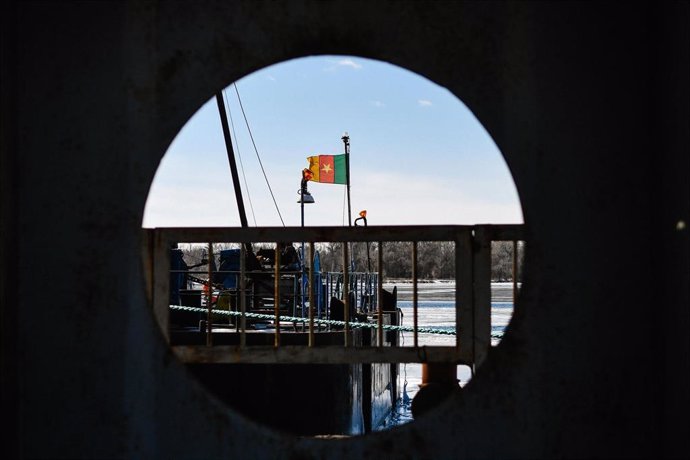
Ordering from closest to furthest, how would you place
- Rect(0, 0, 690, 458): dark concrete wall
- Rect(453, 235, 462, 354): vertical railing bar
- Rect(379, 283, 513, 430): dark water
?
Rect(0, 0, 690, 458): dark concrete wall
Rect(453, 235, 462, 354): vertical railing bar
Rect(379, 283, 513, 430): dark water

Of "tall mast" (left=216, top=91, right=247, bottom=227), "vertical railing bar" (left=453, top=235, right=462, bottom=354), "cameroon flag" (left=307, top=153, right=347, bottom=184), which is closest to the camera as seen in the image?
"vertical railing bar" (left=453, top=235, right=462, bottom=354)

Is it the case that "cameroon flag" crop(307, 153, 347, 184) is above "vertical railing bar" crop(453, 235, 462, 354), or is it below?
above

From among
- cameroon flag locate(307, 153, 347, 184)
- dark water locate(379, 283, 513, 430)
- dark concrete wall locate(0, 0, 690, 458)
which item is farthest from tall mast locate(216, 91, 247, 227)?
dark concrete wall locate(0, 0, 690, 458)

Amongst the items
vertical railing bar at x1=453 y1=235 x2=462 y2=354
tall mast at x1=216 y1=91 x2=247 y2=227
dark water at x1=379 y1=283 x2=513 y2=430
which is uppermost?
tall mast at x1=216 y1=91 x2=247 y2=227

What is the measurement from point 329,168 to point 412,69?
54.2 feet

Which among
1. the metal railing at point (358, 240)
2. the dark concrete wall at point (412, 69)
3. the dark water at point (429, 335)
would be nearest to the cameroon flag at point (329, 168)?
the dark water at point (429, 335)

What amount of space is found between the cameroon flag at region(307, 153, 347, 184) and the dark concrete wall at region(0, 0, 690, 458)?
640 inches

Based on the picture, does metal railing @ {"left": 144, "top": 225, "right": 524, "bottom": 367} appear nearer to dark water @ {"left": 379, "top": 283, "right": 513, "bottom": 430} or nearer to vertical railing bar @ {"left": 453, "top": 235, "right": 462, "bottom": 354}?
vertical railing bar @ {"left": 453, "top": 235, "right": 462, "bottom": 354}

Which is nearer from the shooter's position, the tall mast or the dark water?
the tall mast

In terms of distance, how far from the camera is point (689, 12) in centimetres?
224

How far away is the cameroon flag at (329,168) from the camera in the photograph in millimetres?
18859

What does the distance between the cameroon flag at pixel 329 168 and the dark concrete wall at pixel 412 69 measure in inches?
640

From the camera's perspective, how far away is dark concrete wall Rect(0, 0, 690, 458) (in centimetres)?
243

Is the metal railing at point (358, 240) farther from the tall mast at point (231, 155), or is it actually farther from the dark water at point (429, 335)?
the tall mast at point (231, 155)
